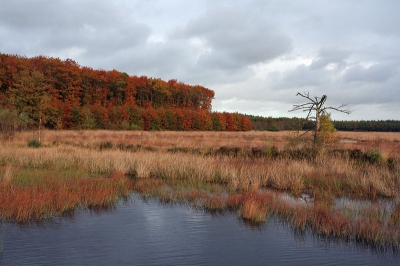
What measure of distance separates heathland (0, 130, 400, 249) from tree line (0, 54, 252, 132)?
55.5 ft

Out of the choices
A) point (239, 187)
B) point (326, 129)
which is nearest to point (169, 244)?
point (239, 187)

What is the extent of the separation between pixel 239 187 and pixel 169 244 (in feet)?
16.2

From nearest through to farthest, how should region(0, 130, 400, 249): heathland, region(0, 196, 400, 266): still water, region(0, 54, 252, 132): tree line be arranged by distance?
region(0, 196, 400, 266): still water
region(0, 130, 400, 249): heathland
region(0, 54, 252, 132): tree line

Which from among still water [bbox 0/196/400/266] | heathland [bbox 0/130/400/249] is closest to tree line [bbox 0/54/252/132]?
heathland [bbox 0/130/400/249]

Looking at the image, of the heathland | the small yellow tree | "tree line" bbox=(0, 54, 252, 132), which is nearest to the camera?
the heathland

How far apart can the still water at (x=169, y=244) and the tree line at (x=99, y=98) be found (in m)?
22.4

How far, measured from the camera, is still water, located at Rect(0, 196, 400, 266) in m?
5.80

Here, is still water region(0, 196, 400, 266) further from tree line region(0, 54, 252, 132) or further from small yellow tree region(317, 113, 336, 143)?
tree line region(0, 54, 252, 132)

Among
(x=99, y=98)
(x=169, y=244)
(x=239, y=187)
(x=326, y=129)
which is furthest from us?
(x=99, y=98)

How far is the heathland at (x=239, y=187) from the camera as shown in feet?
24.8

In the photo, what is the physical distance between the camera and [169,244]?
6508 mm

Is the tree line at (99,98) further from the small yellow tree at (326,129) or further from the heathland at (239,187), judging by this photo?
the small yellow tree at (326,129)

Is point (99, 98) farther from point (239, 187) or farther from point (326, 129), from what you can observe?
point (239, 187)

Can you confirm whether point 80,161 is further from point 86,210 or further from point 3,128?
point 3,128
